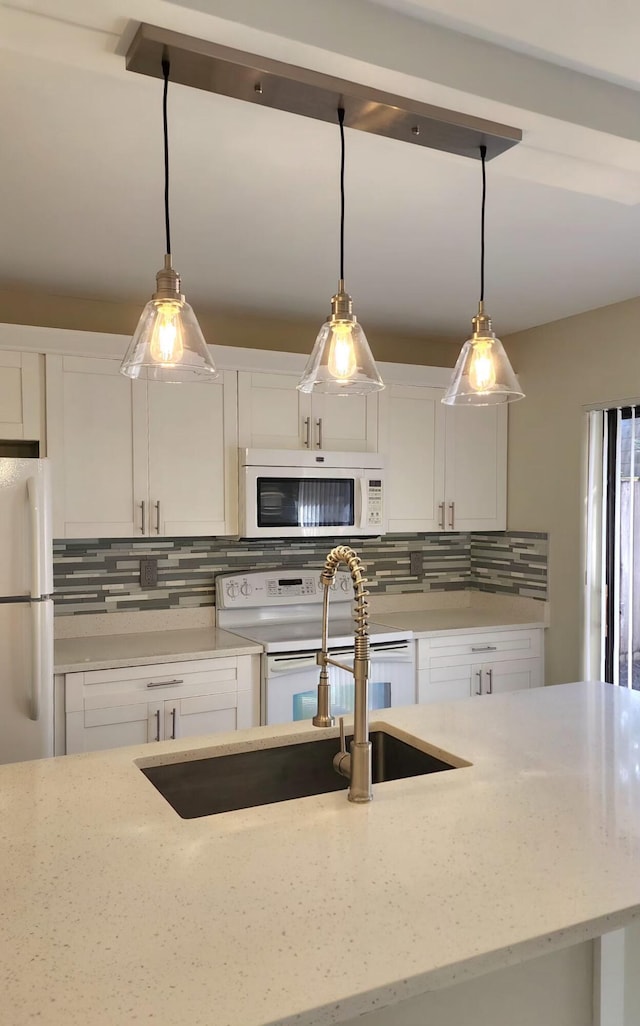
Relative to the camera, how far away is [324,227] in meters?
2.50

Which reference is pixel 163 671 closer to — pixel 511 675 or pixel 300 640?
pixel 300 640

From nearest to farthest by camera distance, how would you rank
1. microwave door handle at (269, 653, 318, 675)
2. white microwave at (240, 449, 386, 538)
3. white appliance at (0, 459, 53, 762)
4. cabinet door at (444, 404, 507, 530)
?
white appliance at (0, 459, 53, 762) < microwave door handle at (269, 653, 318, 675) < white microwave at (240, 449, 386, 538) < cabinet door at (444, 404, 507, 530)

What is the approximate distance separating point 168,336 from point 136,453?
6.02 feet

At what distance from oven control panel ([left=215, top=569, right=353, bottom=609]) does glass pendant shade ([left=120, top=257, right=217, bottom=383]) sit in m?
2.28

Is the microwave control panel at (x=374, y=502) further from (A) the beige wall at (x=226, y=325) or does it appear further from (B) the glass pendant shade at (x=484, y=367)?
(B) the glass pendant shade at (x=484, y=367)

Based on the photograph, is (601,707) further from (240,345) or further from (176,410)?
(240,345)

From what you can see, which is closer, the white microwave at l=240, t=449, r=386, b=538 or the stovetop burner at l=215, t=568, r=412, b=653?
the white microwave at l=240, t=449, r=386, b=538

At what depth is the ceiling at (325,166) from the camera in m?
1.33

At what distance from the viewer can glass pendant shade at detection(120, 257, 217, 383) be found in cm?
148

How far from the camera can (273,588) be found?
12.5 ft

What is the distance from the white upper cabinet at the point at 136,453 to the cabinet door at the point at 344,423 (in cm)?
44

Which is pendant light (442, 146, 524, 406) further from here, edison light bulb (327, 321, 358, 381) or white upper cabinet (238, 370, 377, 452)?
white upper cabinet (238, 370, 377, 452)

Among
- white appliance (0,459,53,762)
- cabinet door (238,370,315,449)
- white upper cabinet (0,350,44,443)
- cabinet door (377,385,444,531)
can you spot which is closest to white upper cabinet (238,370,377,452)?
cabinet door (238,370,315,449)

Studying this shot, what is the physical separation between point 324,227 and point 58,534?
5.36ft
